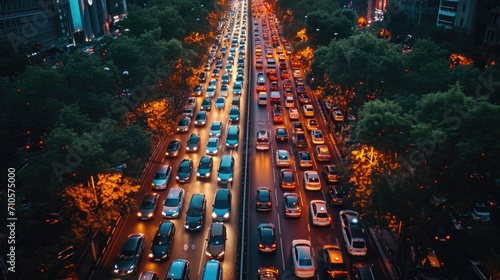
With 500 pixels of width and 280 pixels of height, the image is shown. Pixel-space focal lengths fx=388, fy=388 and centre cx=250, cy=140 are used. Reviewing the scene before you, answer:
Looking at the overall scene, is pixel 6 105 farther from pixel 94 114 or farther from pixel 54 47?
pixel 54 47

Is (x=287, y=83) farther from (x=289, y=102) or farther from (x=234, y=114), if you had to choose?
(x=234, y=114)

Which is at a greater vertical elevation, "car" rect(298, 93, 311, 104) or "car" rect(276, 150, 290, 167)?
"car" rect(298, 93, 311, 104)

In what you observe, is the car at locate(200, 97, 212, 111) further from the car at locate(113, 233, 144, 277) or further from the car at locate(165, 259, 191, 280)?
the car at locate(165, 259, 191, 280)

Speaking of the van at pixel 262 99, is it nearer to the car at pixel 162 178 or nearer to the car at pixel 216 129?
the car at pixel 216 129

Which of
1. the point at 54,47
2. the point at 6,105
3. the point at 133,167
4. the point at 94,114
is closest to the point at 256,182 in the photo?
the point at 133,167

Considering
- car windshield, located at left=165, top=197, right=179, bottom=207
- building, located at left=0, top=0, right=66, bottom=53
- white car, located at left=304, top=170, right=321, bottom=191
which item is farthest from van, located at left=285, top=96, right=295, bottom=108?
building, located at left=0, top=0, right=66, bottom=53

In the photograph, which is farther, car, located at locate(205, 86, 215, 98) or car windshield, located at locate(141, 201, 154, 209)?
car, located at locate(205, 86, 215, 98)
